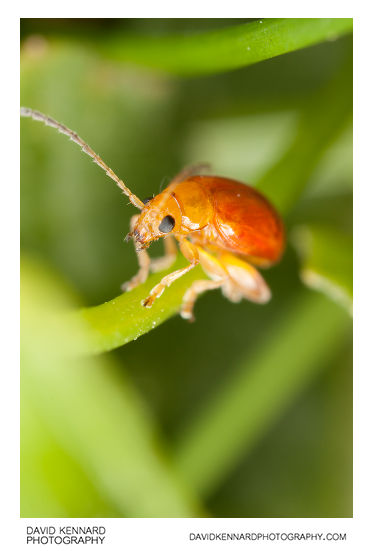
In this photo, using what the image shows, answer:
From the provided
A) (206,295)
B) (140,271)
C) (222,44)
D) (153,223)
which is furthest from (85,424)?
(222,44)

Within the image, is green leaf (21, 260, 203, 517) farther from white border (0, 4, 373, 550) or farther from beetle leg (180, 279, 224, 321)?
beetle leg (180, 279, 224, 321)

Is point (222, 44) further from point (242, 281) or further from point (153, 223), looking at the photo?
point (242, 281)

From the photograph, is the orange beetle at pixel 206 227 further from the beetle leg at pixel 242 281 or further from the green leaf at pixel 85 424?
the green leaf at pixel 85 424

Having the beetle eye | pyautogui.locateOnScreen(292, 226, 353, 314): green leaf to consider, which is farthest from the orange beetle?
pyautogui.locateOnScreen(292, 226, 353, 314): green leaf

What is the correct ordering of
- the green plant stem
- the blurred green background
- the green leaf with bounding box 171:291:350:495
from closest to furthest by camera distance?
the green plant stem, the blurred green background, the green leaf with bounding box 171:291:350:495
